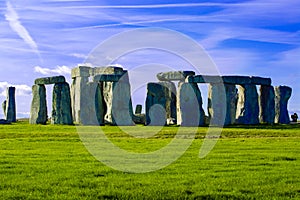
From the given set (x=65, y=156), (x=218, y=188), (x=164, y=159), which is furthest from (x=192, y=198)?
(x=65, y=156)

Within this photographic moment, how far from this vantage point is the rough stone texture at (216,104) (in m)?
40.4

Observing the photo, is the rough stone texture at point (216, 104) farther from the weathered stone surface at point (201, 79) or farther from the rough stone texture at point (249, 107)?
the rough stone texture at point (249, 107)

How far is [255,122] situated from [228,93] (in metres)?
3.33

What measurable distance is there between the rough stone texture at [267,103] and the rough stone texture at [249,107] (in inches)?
83.6

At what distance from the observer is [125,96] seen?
3984 centimetres

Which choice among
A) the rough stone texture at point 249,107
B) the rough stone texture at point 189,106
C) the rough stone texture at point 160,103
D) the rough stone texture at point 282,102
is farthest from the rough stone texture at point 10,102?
the rough stone texture at point 282,102

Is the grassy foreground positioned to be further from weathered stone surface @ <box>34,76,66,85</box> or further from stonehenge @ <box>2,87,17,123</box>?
stonehenge @ <box>2,87,17,123</box>

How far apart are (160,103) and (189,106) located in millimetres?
3178

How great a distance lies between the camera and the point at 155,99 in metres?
41.8

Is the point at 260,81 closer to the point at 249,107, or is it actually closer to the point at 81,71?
the point at 249,107

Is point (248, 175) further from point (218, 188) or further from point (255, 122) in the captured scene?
point (255, 122)

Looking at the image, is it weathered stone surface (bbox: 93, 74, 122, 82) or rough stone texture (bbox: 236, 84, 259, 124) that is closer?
weathered stone surface (bbox: 93, 74, 122, 82)

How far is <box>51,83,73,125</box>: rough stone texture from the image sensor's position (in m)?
39.5

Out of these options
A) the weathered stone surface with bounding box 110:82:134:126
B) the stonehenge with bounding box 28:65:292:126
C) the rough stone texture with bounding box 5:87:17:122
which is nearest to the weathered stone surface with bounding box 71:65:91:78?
the stonehenge with bounding box 28:65:292:126
